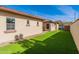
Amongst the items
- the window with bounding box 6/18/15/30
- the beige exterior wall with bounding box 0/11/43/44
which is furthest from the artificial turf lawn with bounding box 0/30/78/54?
the window with bounding box 6/18/15/30

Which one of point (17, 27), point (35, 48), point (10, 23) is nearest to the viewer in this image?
point (35, 48)

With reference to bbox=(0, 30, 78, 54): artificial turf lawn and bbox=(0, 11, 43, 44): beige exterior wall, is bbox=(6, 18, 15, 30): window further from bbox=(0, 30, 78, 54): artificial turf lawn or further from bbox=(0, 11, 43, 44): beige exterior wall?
bbox=(0, 30, 78, 54): artificial turf lawn

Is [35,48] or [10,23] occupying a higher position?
[10,23]

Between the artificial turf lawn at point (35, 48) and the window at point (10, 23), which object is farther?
the window at point (10, 23)

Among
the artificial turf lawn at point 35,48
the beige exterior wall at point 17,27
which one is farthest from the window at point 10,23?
the artificial turf lawn at point 35,48

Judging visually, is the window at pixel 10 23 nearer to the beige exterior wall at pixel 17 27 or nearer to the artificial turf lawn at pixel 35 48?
the beige exterior wall at pixel 17 27

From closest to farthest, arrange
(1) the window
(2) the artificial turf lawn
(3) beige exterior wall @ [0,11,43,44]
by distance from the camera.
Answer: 1. (2) the artificial turf lawn
2. (3) beige exterior wall @ [0,11,43,44]
3. (1) the window

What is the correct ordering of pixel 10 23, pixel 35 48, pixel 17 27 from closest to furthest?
pixel 35 48 < pixel 10 23 < pixel 17 27

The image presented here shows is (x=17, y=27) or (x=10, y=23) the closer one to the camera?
(x=10, y=23)

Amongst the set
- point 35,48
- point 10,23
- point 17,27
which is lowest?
point 35,48

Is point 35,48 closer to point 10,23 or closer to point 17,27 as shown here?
point 17,27

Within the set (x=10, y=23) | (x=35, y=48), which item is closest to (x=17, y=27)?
(x=10, y=23)

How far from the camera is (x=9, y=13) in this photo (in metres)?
12.0
